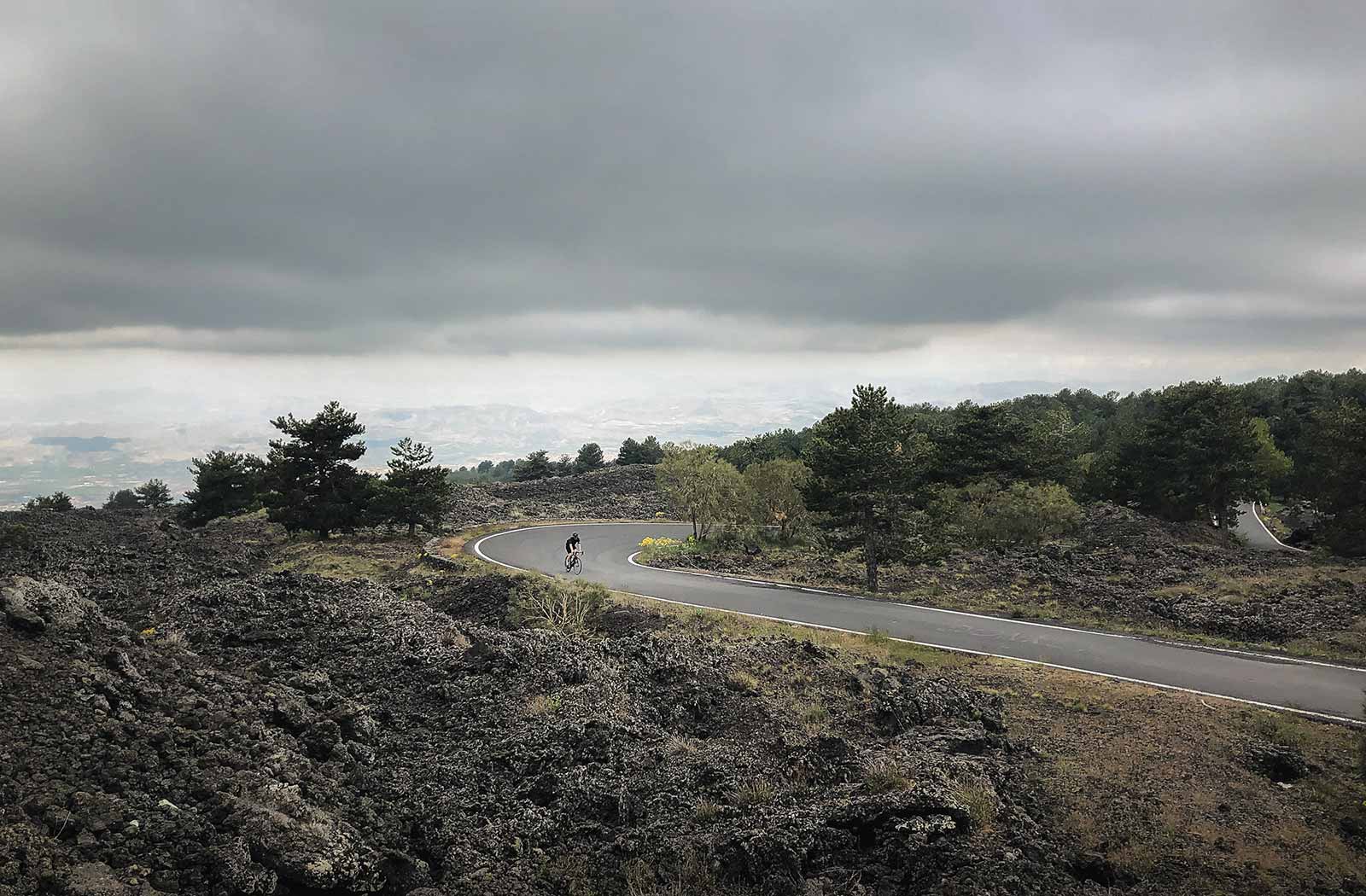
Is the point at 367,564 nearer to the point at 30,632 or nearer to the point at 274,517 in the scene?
the point at 274,517

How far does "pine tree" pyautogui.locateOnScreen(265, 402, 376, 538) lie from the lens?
30.5 m

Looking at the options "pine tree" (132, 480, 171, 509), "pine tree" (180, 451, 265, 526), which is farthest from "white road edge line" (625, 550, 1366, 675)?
"pine tree" (132, 480, 171, 509)

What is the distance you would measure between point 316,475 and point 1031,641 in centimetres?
3031

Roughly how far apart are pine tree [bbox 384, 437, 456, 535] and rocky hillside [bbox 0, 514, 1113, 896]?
1909 cm

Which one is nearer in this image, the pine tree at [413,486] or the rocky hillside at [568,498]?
the pine tree at [413,486]

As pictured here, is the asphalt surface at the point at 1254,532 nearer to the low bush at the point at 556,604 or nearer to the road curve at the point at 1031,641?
the road curve at the point at 1031,641

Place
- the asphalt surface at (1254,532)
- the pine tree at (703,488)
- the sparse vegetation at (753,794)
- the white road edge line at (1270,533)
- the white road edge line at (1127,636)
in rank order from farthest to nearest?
the asphalt surface at (1254,532) → the white road edge line at (1270,533) → the pine tree at (703,488) → the white road edge line at (1127,636) → the sparse vegetation at (753,794)

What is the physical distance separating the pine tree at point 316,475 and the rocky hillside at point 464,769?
56.8 ft

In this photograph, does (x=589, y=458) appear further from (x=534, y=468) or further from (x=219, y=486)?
(x=219, y=486)

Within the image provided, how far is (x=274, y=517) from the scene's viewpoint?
31.0 meters

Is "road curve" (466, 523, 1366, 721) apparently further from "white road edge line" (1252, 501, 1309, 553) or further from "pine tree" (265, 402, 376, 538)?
"white road edge line" (1252, 501, 1309, 553)

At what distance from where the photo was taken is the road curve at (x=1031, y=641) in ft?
44.5

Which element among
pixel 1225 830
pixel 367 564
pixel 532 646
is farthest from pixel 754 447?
pixel 1225 830

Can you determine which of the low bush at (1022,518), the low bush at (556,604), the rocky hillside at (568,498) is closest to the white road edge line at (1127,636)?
the low bush at (556,604)
